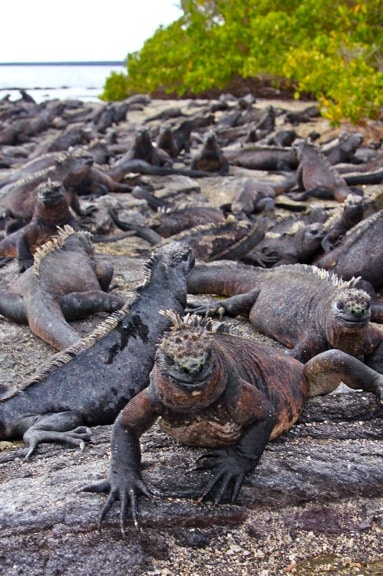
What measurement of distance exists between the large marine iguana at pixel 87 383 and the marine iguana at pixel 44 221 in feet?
7.38

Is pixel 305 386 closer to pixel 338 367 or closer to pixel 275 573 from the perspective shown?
pixel 338 367

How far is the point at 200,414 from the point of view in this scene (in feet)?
7.75

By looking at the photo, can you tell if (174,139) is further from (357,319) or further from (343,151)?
(357,319)

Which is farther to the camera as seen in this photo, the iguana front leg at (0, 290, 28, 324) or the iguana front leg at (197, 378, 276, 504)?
the iguana front leg at (0, 290, 28, 324)

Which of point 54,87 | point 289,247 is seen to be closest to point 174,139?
point 289,247

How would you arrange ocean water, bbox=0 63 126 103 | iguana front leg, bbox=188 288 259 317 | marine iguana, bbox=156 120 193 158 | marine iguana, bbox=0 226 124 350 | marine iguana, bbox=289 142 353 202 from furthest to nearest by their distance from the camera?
ocean water, bbox=0 63 126 103 → marine iguana, bbox=156 120 193 158 → marine iguana, bbox=289 142 353 202 → iguana front leg, bbox=188 288 259 317 → marine iguana, bbox=0 226 124 350

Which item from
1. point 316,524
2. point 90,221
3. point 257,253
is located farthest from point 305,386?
point 90,221

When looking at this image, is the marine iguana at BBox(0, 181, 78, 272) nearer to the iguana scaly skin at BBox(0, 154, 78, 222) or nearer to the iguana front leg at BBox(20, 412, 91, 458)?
the iguana scaly skin at BBox(0, 154, 78, 222)

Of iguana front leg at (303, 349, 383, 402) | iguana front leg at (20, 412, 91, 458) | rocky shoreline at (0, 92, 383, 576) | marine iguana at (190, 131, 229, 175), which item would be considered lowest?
iguana front leg at (20, 412, 91, 458)

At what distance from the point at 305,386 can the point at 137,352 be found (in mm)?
882

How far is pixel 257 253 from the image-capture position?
616 centimetres

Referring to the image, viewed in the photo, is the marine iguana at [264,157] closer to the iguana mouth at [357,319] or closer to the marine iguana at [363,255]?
the marine iguana at [363,255]

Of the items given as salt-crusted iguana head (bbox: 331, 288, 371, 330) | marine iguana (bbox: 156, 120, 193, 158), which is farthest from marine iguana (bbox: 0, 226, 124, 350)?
marine iguana (bbox: 156, 120, 193, 158)

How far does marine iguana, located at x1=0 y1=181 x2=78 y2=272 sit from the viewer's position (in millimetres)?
5660
